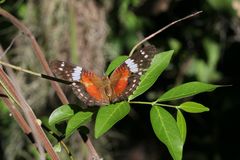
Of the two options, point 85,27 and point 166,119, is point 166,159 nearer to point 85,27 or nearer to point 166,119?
point 85,27

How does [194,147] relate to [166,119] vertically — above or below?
below

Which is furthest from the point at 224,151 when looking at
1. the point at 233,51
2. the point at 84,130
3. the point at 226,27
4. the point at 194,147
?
the point at 84,130

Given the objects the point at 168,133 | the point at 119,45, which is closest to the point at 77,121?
the point at 168,133

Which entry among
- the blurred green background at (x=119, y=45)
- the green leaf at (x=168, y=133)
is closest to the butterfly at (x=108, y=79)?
the green leaf at (x=168, y=133)

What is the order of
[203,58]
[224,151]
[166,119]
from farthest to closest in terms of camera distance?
1. [224,151]
2. [203,58]
3. [166,119]

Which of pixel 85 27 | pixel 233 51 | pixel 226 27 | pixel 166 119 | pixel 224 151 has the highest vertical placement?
pixel 85 27

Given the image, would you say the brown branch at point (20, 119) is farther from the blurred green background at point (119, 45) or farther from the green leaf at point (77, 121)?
the blurred green background at point (119, 45)

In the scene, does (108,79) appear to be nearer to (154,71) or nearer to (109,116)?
(154,71)
